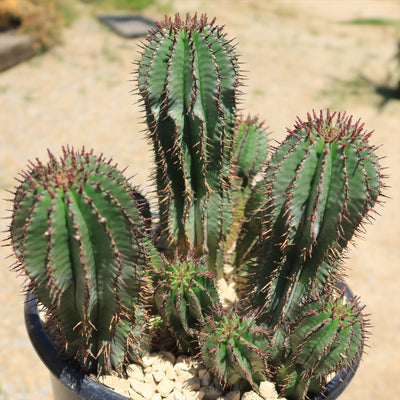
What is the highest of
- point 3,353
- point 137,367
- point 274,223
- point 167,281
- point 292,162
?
point 292,162

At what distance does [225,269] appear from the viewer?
6.68 ft

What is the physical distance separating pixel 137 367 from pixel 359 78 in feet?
19.2

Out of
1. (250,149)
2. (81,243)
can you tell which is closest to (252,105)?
(250,149)

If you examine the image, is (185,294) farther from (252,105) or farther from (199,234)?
(252,105)

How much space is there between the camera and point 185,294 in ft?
4.86

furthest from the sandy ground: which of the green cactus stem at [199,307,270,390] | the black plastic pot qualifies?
the green cactus stem at [199,307,270,390]

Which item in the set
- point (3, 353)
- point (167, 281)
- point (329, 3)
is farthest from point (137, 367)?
point (329, 3)

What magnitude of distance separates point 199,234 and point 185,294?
30cm

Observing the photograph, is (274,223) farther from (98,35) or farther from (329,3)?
(329,3)

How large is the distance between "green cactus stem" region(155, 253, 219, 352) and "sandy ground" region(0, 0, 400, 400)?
5.48 ft

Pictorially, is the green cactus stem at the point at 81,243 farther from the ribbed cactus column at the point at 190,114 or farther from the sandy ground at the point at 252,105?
the sandy ground at the point at 252,105

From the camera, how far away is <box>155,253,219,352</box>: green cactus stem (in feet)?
4.85

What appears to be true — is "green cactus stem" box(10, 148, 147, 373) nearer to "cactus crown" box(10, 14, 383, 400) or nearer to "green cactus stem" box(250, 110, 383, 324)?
"cactus crown" box(10, 14, 383, 400)

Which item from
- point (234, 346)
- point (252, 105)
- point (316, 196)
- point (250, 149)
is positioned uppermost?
point (316, 196)
